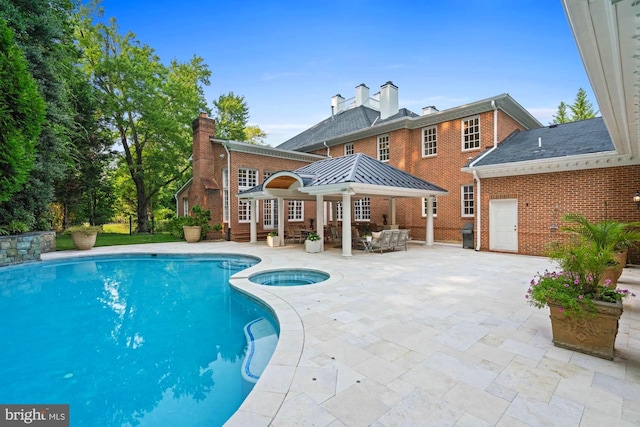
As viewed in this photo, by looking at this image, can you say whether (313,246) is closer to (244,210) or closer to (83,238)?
(244,210)

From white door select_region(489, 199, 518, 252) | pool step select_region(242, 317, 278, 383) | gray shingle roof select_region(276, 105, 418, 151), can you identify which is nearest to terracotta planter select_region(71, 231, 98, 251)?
pool step select_region(242, 317, 278, 383)

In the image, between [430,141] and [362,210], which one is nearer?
[430,141]

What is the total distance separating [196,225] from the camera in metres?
17.0

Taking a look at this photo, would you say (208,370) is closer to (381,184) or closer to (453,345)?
(453,345)

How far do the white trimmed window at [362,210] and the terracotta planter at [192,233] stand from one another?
963 centimetres

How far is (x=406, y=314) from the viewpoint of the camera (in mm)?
4836

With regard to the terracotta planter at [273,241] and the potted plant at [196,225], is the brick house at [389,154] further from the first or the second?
the terracotta planter at [273,241]

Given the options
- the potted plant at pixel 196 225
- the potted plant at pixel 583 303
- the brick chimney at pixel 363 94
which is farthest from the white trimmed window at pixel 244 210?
the potted plant at pixel 583 303

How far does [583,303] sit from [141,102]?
23.4 m

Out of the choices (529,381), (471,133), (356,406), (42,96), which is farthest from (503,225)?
→ (42,96)

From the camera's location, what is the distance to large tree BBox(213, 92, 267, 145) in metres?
30.2

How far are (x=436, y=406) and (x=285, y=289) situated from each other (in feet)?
14.2

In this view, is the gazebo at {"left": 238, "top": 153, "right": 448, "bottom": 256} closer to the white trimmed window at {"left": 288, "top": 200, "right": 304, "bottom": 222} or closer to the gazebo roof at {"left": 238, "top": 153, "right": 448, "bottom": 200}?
the gazebo roof at {"left": 238, "top": 153, "right": 448, "bottom": 200}

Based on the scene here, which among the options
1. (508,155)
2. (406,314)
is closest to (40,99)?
(406,314)
